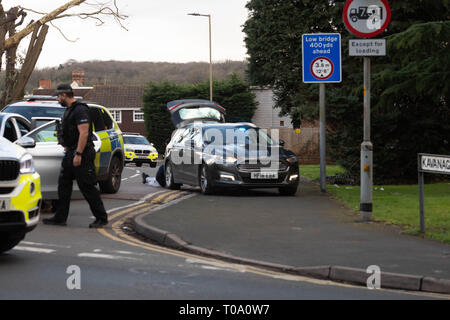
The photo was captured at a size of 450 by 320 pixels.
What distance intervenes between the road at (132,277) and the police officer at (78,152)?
117 centimetres

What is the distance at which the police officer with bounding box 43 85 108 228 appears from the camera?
11117 millimetres

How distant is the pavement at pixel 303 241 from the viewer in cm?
808

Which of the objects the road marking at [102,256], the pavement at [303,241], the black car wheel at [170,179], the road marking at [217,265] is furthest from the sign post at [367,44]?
the black car wheel at [170,179]

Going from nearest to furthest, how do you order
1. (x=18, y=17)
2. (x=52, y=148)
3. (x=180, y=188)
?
(x=52, y=148)
(x=180, y=188)
(x=18, y=17)

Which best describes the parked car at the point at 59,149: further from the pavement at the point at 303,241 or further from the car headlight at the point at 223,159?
the car headlight at the point at 223,159

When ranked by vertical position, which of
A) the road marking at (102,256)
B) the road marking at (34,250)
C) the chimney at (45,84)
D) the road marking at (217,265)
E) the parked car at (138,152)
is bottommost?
the parked car at (138,152)

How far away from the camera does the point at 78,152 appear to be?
36.4 ft

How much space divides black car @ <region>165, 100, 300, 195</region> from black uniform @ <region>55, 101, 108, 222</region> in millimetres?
5279

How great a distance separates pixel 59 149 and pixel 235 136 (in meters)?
5.44

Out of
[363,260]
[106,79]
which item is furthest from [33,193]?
[106,79]

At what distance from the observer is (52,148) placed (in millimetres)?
13180

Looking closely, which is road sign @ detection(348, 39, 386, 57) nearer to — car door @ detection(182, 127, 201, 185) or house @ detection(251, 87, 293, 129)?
car door @ detection(182, 127, 201, 185)
